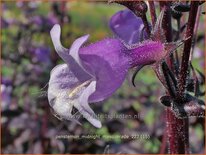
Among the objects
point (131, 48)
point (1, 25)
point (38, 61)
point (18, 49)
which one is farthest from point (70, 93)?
point (1, 25)

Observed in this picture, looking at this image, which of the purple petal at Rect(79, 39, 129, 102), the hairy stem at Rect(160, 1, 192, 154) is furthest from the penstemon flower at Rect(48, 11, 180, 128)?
the hairy stem at Rect(160, 1, 192, 154)

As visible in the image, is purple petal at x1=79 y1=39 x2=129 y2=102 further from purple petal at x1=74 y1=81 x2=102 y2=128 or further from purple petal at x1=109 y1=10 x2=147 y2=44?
purple petal at x1=109 y1=10 x2=147 y2=44

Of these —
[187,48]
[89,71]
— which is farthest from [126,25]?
[89,71]

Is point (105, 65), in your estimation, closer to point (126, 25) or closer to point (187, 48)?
point (187, 48)

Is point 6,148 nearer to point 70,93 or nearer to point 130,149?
point 130,149

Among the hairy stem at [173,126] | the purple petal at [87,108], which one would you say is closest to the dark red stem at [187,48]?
the hairy stem at [173,126]

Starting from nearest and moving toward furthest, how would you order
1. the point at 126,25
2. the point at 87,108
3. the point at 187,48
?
the point at 87,108 → the point at 187,48 → the point at 126,25
